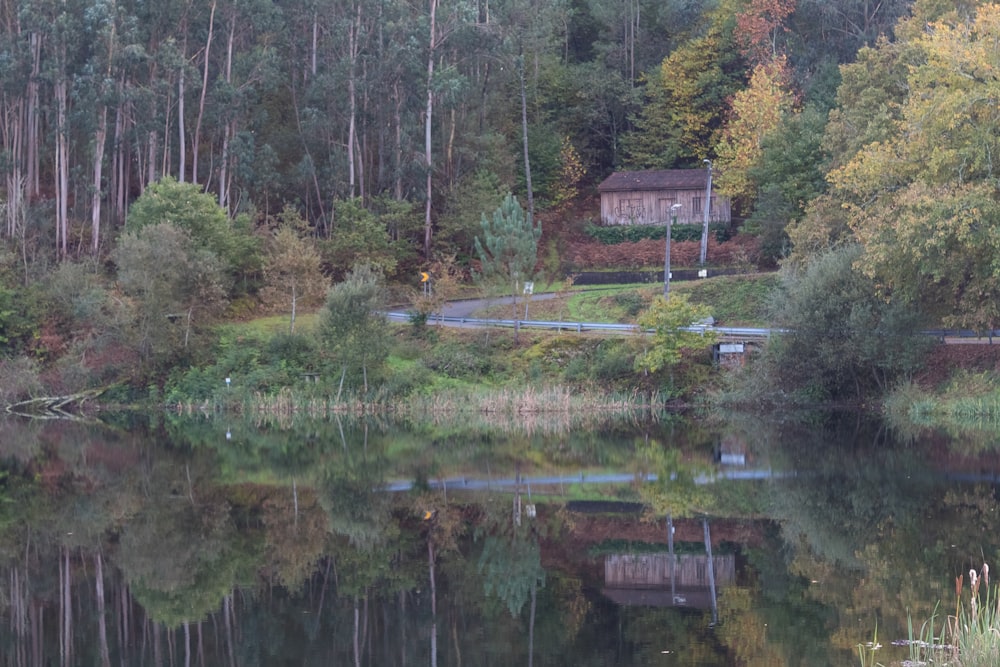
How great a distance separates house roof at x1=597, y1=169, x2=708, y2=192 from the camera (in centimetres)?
6275

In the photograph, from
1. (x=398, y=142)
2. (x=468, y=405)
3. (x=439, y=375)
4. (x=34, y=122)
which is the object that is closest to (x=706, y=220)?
(x=398, y=142)

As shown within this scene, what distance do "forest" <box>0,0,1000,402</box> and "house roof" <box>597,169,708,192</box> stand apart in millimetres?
1397

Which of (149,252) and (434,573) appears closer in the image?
(434,573)

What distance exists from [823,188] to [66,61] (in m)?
35.0

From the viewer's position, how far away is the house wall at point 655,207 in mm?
62750

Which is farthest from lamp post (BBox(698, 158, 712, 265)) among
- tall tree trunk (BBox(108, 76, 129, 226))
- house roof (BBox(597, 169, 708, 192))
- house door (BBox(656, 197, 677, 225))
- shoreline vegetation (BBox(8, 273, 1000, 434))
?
tall tree trunk (BBox(108, 76, 129, 226))

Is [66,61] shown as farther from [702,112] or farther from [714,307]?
[702,112]

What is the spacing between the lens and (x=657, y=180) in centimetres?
6375

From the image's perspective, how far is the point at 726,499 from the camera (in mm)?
22359

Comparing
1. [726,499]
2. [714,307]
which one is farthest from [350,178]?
[726,499]

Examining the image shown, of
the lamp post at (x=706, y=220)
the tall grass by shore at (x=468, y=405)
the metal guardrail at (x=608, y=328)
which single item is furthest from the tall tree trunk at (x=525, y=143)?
the tall grass by shore at (x=468, y=405)

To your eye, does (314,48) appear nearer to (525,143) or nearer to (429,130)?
(429,130)

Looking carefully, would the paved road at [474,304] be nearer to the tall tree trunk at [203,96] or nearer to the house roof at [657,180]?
the house roof at [657,180]

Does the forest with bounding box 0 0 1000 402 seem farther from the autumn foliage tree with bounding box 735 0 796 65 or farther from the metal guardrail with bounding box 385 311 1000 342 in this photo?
the metal guardrail with bounding box 385 311 1000 342
